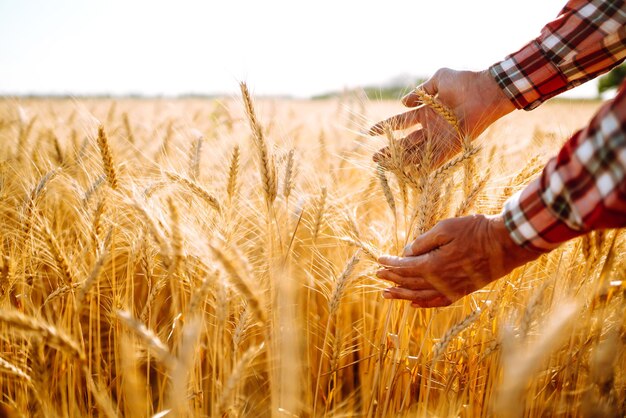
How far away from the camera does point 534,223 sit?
0.98 metres

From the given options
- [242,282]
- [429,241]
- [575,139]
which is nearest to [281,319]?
[242,282]

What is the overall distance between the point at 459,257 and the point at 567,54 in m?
0.91

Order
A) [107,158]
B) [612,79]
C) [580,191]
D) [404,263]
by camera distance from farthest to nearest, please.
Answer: [612,79], [107,158], [404,263], [580,191]

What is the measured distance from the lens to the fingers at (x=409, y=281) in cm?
118

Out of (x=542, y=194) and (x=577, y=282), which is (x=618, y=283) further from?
(x=542, y=194)

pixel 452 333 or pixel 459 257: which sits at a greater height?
pixel 459 257

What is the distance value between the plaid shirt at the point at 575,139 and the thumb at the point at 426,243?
18cm

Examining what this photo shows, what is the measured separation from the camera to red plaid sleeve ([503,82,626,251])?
2.69 feet

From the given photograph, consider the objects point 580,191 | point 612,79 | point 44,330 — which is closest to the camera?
point 44,330

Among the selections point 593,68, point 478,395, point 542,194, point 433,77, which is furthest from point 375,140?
point 478,395

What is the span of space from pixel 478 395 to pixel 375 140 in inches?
36.8

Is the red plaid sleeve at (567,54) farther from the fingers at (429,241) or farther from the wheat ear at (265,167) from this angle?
the wheat ear at (265,167)

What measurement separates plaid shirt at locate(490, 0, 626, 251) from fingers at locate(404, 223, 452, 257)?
169mm

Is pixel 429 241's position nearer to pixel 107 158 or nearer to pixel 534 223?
pixel 534 223
